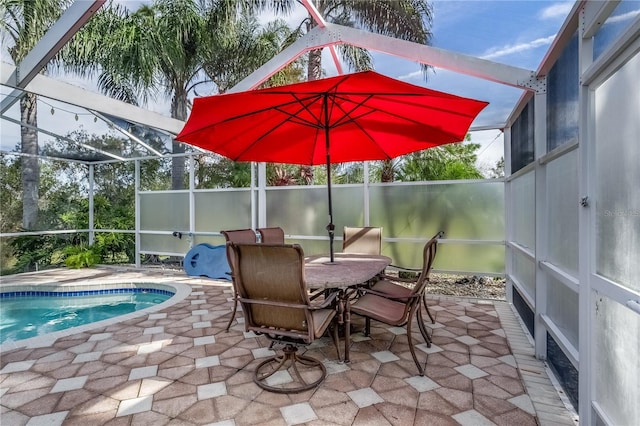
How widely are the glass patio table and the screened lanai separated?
58.0 inches

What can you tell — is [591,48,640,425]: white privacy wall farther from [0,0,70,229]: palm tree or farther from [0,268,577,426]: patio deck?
[0,0,70,229]: palm tree

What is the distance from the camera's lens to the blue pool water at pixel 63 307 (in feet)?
16.4

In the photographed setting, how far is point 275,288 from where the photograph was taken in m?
2.25

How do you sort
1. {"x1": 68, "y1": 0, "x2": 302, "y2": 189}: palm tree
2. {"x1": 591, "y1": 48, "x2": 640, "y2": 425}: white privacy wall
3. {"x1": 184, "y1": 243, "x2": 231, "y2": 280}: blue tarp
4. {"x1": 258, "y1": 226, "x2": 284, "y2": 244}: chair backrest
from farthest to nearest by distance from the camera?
{"x1": 68, "y1": 0, "x2": 302, "y2": 189}: palm tree
{"x1": 184, "y1": 243, "x2": 231, "y2": 280}: blue tarp
{"x1": 258, "y1": 226, "x2": 284, "y2": 244}: chair backrest
{"x1": 591, "y1": 48, "x2": 640, "y2": 425}: white privacy wall

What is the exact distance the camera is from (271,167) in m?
8.36

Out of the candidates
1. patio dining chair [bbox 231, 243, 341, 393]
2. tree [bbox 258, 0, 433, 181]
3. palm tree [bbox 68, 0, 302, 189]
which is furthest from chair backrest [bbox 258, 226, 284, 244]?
palm tree [bbox 68, 0, 302, 189]

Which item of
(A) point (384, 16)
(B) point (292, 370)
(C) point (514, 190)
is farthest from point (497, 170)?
(B) point (292, 370)

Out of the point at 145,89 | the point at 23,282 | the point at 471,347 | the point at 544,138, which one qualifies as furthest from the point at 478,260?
the point at 145,89

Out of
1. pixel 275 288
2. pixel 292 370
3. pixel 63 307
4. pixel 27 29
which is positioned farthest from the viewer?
pixel 27 29

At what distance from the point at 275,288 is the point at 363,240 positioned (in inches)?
100

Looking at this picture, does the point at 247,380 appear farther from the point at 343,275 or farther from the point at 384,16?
the point at 384,16

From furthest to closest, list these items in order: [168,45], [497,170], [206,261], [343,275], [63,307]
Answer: [168,45], [206,261], [497,170], [63,307], [343,275]

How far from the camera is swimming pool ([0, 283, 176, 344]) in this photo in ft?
16.9

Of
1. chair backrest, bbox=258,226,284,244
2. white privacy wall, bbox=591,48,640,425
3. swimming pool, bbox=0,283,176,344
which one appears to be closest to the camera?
white privacy wall, bbox=591,48,640,425
